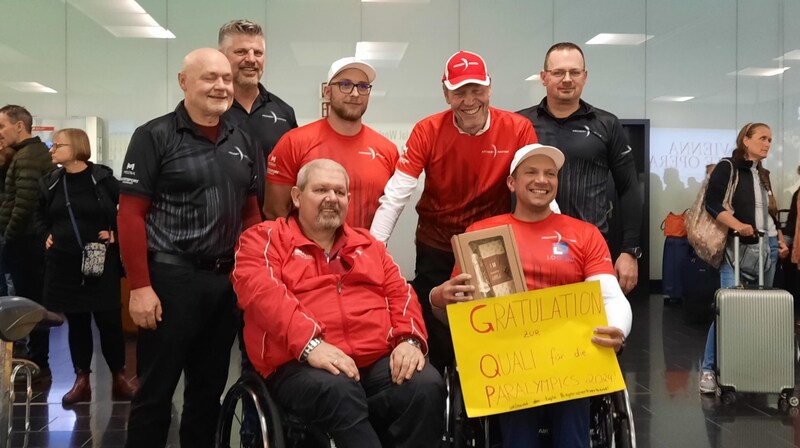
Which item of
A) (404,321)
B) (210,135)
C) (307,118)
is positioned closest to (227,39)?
(210,135)

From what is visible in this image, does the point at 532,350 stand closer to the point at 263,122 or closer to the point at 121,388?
the point at 263,122

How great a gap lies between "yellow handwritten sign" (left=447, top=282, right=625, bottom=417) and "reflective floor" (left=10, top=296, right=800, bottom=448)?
1.56 metres

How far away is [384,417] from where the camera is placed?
2.20m

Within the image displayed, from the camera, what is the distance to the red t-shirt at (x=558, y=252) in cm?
242

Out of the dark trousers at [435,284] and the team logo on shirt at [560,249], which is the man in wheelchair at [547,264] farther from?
the dark trousers at [435,284]

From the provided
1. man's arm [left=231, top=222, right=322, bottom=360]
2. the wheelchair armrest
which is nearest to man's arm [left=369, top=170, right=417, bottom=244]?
man's arm [left=231, top=222, right=322, bottom=360]

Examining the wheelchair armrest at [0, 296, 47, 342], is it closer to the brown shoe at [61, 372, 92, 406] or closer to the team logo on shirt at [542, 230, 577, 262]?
the team logo on shirt at [542, 230, 577, 262]

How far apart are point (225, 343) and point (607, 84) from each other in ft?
24.2

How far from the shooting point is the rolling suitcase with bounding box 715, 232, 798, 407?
4109 mm

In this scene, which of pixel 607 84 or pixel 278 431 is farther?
pixel 607 84

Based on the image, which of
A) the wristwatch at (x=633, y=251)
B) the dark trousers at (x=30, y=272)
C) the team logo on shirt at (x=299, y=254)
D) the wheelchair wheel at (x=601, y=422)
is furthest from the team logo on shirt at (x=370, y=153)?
the dark trousers at (x=30, y=272)

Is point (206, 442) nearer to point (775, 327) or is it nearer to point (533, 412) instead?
point (533, 412)

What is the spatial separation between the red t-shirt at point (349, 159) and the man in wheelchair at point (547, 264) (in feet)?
1.49

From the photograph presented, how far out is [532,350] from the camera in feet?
7.32
